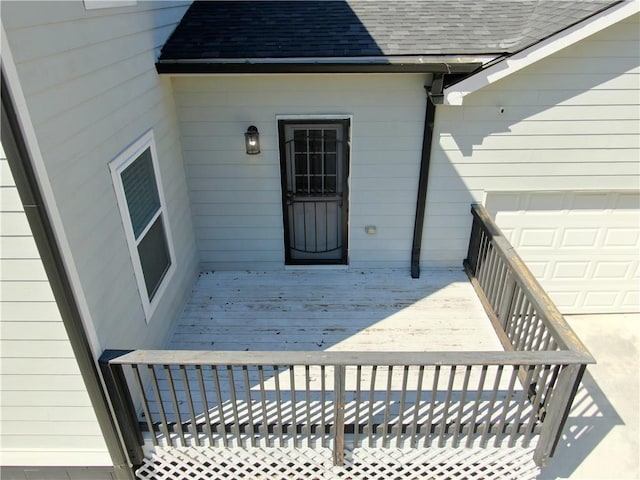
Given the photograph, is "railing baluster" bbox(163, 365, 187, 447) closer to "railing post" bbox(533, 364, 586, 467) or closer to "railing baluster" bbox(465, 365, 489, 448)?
"railing baluster" bbox(465, 365, 489, 448)

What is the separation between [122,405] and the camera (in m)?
3.32

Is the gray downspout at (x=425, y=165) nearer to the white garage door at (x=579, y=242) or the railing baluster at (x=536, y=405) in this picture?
the white garage door at (x=579, y=242)

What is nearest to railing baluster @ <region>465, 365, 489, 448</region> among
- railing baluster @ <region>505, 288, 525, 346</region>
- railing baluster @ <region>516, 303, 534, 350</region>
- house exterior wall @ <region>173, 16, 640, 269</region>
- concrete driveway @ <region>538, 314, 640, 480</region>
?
railing baluster @ <region>516, 303, 534, 350</region>

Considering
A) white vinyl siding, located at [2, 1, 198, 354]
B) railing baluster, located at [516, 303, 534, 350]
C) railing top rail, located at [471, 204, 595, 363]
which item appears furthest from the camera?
railing baluster, located at [516, 303, 534, 350]

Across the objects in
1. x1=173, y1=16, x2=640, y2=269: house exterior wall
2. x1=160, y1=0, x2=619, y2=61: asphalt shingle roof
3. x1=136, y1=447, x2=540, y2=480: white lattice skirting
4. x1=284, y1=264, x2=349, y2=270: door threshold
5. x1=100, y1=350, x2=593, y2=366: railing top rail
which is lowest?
x1=136, y1=447, x2=540, y2=480: white lattice skirting

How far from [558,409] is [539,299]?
0.81 m

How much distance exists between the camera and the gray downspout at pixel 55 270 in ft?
7.46

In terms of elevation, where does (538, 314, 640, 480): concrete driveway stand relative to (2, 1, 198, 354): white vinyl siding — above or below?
below

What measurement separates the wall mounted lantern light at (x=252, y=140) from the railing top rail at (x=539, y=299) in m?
2.52

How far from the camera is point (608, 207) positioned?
548 cm

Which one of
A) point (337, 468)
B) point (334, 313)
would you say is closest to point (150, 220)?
point (334, 313)

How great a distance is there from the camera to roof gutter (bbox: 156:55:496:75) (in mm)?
4270

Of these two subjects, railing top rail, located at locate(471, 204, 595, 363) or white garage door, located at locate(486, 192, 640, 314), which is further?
white garage door, located at locate(486, 192, 640, 314)

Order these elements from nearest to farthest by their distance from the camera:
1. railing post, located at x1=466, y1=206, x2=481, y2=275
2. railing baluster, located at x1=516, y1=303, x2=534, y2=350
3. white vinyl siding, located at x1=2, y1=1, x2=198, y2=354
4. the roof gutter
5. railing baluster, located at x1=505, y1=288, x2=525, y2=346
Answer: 1. white vinyl siding, located at x1=2, y1=1, x2=198, y2=354
2. railing baluster, located at x1=516, y1=303, x2=534, y2=350
3. railing baluster, located at x1=505, y1=288, x2=525, y2=346
4. the roof gutter
5. railing post, located at x1=466, y1=206, x2=481, y2=275
